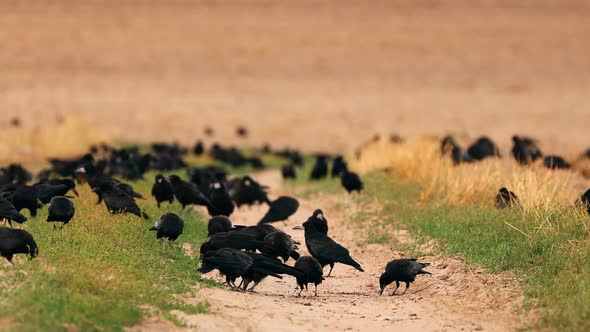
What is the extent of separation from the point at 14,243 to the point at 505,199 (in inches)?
340

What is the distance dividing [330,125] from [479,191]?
37.1 metres

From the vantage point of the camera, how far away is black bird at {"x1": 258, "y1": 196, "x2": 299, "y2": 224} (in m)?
17.5

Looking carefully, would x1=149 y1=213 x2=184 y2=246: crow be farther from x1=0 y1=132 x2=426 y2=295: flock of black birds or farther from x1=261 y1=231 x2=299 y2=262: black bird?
x1=261 y1=231 x2=299 y2=262: black bird

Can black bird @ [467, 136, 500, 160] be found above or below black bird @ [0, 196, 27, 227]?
above

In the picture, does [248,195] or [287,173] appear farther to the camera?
[287,173]

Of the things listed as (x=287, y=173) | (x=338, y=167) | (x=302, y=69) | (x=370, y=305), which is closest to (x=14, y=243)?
(x=370, y=305)

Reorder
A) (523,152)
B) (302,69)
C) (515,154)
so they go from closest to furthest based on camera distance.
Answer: (515,154), (523,152), (302,69)

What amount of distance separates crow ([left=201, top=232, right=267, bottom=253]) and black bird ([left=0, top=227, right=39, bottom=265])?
8.47ft

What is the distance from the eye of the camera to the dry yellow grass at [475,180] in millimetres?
15656

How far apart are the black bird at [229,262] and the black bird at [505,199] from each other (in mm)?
5750

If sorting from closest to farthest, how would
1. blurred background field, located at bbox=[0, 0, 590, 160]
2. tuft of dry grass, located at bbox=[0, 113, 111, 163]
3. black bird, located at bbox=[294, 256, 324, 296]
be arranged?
black bird, located at bbox=[294, 256, 324, 296], tuft of dry grass, located at bbox=[0, 113, 111, 163], blurred background field, located at bbox=[0, 0, 590, 160]

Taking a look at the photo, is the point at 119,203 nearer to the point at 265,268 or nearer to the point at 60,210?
the point at 60,210

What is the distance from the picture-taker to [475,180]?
18.0 metres

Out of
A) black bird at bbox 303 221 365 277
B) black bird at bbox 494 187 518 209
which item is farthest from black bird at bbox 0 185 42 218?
black bird at bbox 494 187 518 209
